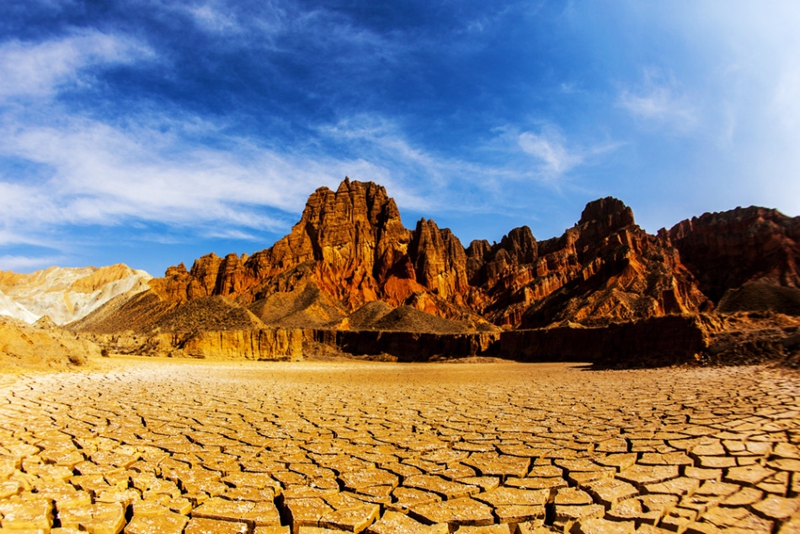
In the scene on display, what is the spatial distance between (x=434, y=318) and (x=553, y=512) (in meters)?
61.4

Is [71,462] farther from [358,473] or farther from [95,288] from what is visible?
[95,288]

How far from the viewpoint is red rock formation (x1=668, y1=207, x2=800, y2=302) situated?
6109 cm

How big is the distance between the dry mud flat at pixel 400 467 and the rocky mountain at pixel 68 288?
9500cm

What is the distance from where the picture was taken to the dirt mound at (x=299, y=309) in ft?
189

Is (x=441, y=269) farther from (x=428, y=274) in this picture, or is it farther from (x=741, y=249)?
(x=741, y=249)

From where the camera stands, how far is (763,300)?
105 feet

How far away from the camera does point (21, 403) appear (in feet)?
26.0

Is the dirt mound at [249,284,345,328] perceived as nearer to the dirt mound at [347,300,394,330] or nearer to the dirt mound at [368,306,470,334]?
the dirt mound at [347,300,394,330]

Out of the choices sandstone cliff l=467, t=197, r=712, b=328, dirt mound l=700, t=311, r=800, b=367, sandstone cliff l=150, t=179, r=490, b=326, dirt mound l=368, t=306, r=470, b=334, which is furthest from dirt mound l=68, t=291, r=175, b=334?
dirt mound l=700, t=311, r=800, b=367

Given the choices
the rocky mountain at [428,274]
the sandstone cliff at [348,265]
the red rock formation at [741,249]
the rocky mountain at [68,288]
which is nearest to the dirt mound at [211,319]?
the rocky mountain at [428,274]

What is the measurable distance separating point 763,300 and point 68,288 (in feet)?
413

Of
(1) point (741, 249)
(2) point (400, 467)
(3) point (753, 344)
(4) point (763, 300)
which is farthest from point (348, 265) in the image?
(2) point (400, 467)

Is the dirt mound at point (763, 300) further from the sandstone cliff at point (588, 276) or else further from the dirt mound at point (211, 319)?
the dirt mound at point (211, 319)

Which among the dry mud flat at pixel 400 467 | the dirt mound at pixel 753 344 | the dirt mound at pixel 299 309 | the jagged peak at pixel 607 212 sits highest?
the jagged peak at pixel 607 212
